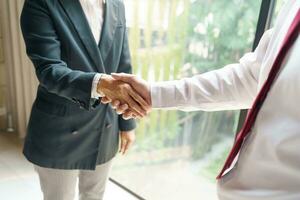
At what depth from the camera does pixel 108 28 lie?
4.10 ft

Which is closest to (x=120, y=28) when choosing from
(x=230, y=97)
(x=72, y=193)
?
(x=230, y=97)

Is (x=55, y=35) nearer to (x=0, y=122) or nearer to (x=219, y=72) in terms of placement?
(x=219, y=72)

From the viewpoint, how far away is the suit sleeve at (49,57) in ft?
3.68

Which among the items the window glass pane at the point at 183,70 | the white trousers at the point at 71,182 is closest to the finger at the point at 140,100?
the white trousers at the point at 71,182

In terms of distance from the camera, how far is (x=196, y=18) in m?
1.75

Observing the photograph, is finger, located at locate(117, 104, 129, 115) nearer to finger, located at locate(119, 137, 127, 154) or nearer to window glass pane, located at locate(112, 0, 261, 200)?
finger, located at locate(119, 137, 127, 154)

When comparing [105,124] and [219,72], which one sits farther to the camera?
[105,124]

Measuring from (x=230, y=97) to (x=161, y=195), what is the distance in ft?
4.00

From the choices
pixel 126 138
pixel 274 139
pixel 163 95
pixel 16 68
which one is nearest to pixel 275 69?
pixel 274 139

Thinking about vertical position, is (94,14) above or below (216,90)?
above

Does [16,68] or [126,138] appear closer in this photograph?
[126,138]

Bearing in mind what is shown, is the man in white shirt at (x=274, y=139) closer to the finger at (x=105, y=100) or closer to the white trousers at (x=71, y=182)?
the finger at (x=105, y=100)

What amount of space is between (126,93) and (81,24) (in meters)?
0.27

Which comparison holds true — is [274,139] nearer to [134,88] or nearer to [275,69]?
[275,69]
